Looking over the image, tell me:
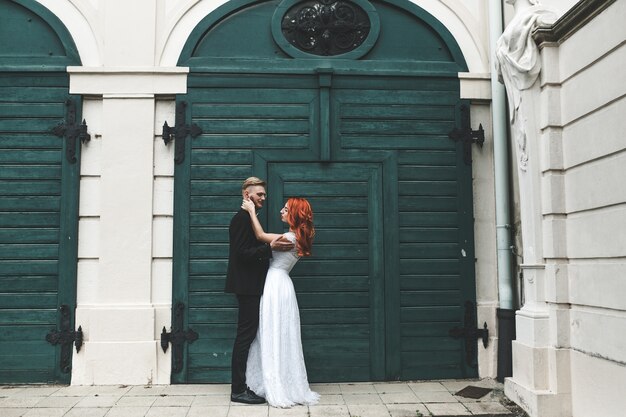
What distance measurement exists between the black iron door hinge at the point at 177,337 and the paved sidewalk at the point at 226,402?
0.25 meters

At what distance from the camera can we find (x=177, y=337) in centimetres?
578

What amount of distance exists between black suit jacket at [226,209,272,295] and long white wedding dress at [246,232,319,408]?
124 mm

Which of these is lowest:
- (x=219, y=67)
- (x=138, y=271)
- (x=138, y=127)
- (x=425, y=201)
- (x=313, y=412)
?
(x=313, y=412)

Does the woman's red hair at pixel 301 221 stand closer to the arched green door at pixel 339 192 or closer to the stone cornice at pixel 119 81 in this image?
the arched green door at pixel 339 192

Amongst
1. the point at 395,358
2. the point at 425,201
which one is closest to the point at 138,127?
the point at 425,201

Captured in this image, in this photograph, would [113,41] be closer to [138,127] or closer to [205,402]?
[138,127]

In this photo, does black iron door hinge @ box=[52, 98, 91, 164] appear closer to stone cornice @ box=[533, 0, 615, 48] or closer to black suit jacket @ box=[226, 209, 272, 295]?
black suit jacket @ box=[226, 209, 272, 295]

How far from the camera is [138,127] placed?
5910mm

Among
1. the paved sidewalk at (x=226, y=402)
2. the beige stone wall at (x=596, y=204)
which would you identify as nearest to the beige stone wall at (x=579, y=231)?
the beige stone wall at (x=596, y=204)

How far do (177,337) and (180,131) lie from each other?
2.18m

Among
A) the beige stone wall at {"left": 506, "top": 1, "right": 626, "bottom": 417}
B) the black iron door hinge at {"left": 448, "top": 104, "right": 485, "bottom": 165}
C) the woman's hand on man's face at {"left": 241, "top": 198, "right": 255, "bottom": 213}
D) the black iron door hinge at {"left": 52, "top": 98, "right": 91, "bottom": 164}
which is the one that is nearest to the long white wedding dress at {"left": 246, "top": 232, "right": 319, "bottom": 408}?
the woman's hand on man's face at {"left": 241, "top": 198, "right": 255, "bottom": 213}

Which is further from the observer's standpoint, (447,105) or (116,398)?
(447,105)

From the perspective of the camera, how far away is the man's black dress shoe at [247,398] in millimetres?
5035

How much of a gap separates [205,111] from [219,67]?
0.51 m
